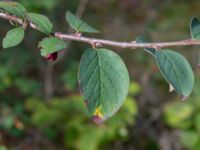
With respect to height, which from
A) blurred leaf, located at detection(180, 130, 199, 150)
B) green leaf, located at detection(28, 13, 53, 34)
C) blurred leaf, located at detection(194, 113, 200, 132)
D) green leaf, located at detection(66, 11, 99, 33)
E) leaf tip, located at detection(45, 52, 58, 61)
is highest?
green leaf, located at detection(28, 13, 53, 34)

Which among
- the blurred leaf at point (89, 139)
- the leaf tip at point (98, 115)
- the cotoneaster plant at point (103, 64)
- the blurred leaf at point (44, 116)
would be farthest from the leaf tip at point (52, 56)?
the blurred leaf at point (44, 116)

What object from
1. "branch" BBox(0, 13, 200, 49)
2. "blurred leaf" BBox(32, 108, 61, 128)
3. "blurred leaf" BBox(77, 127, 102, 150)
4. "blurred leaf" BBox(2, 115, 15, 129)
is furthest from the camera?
"blurred leaf" BBox(32, 108, 61, 128)

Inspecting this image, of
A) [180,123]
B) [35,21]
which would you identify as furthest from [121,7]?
[35,21]

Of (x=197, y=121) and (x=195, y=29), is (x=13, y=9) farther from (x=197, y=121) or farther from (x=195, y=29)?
(x=197, y=121)

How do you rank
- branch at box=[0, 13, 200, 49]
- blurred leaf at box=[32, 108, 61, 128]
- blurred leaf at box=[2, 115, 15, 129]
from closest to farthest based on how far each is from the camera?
1. branch at box=[0, 13, 200, 49]
2. blurred leaf at box=[2, 115, 15, 129]
3. blurred leaf at box=[32, 108, 61, 128]

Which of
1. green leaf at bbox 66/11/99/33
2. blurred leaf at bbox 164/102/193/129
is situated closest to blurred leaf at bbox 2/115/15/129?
blurred leaf at bbox 164/102/193/129

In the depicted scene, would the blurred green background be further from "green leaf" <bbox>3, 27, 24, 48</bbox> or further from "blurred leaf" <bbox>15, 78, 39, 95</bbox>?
"green leaf" <bbox>3, 27, 24, 48</bbox>

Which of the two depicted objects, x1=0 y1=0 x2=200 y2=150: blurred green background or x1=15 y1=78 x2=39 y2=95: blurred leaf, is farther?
x1=15 y1=78 x2=39 y2=95: blurred leaf
